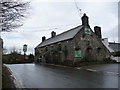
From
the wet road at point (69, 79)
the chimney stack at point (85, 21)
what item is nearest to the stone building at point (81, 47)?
the chimney stack at point (85, 21)

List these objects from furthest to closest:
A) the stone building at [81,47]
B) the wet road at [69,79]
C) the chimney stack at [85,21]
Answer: the chimney stack at [85,21], the stone building at [81,47], the wet road at [69,79]

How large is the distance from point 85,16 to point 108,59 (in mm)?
9536

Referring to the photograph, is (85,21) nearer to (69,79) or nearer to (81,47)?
(81,47)

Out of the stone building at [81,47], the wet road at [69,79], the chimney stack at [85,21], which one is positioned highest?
the chimney stack at [85,21]

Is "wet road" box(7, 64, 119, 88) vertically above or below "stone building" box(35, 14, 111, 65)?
below

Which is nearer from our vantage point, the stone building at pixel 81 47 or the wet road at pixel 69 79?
the wet road at pixel 69 79

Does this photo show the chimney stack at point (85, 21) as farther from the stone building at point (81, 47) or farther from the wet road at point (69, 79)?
the wet road at point (69, 79)

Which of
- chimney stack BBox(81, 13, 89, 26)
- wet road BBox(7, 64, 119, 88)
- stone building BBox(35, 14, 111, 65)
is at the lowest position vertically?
wet road BBox(7, 64, 119, 88)

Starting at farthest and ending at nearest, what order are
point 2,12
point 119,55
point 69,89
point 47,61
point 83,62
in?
point 47,61 < point 119,55 < point 83,62 < point 2,12 < point 69,89

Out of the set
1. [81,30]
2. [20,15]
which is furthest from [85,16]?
[20,15]

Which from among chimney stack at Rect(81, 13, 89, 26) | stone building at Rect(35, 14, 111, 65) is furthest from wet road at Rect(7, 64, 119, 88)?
chimney stack at Rect(81, 13, 89, 26)

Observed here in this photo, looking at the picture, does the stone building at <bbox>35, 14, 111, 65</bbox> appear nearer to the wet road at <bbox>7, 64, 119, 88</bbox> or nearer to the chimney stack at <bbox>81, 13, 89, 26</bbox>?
the chimney stack at <bbox>81, 13, 89, 26</bbox>

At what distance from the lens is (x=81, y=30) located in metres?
31.9

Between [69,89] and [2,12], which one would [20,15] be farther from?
[69,89]
